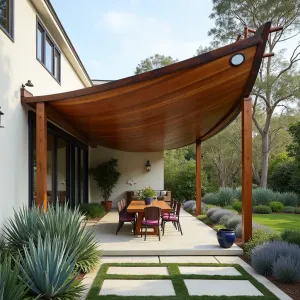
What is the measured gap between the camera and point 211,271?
5668 mm

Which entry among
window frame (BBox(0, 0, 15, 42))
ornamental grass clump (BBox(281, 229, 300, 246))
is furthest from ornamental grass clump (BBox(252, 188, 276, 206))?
window frame (BBox(0, 0, 15, 42))

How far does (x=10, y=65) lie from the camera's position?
19.6 ft

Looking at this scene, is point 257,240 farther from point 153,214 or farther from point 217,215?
point 217,215

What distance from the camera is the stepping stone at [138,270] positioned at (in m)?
5.55

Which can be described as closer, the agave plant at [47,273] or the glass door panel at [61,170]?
the agave plant at [47,273]

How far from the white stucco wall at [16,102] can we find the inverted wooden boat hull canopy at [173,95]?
46 centimetres

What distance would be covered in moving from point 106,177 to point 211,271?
1027 centimetres

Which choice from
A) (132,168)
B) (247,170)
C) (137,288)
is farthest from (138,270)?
(132,168)

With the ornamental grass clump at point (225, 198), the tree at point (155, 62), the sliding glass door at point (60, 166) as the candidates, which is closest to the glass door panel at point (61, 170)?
the sliding glass door at point (60, 166)

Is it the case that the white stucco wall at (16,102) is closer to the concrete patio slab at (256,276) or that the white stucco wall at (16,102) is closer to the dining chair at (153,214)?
the dining chair at (153,214)

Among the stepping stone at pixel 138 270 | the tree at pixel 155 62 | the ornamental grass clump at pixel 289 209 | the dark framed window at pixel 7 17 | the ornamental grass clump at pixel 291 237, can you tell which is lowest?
the ornamental grass clump at pixel 289 209

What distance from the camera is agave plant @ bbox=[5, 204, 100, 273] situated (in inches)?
202

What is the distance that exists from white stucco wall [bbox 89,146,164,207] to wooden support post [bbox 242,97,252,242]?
9922 mm

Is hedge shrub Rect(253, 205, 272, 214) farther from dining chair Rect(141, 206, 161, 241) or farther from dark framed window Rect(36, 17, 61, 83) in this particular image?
dark framed window Rect(36, 17, 61, 83)
